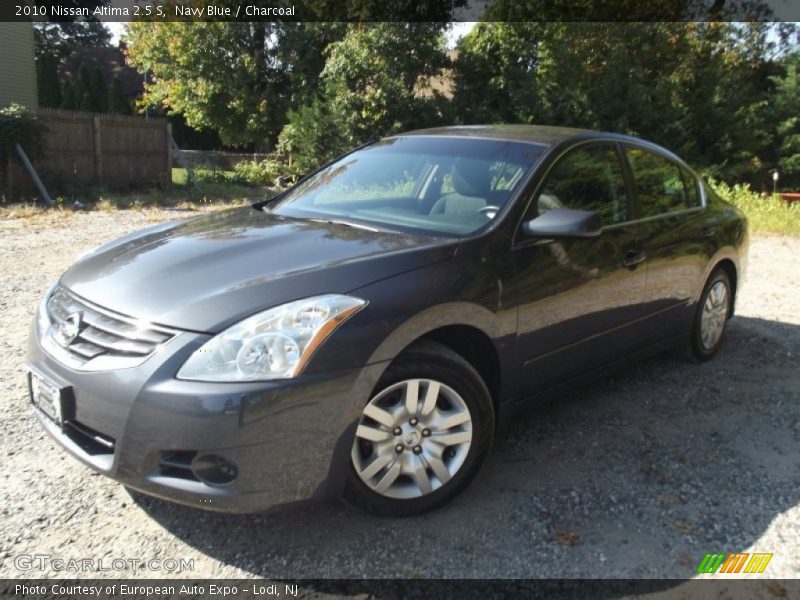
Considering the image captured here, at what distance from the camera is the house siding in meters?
19.7

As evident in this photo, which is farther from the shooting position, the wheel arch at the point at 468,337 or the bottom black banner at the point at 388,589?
the wheel arch at the point at 468,337

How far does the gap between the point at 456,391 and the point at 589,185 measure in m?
1.67

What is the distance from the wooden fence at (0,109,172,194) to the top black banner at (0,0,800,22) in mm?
6022

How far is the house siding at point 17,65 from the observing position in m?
19.7

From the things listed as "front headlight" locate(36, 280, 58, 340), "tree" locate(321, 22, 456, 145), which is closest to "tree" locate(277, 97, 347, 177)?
"tree" locate(321, 22, 456, 145)

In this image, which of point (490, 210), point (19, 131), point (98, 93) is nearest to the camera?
point (490, 210)

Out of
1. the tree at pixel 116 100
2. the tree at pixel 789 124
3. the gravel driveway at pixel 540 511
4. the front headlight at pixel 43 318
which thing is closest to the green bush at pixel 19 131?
the gravel driveway at pixel 540 511

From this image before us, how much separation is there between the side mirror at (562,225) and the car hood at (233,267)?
0.45m

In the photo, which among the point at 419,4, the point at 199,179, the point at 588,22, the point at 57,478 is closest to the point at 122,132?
the point at 199,179

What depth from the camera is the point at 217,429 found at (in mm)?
2441

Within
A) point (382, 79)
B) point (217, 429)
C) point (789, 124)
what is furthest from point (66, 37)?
point (217, 429)

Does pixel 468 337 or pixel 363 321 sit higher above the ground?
pixel 363 321

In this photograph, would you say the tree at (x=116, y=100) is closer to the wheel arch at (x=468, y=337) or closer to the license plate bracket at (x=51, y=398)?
the license plate bracket at (x=51, y=398)

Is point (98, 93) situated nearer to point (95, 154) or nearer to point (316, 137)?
point (316, 137)
